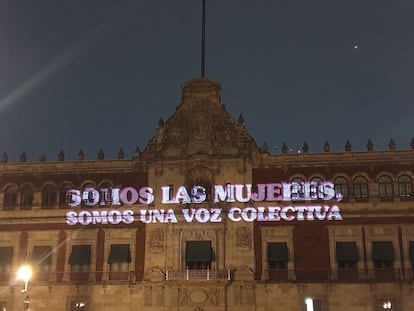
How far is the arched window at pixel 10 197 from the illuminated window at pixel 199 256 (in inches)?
626

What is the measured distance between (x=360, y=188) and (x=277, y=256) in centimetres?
875

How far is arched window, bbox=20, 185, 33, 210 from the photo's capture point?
5431 cm

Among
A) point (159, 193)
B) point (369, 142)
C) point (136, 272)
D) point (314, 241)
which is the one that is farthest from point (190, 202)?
point (369, 142)

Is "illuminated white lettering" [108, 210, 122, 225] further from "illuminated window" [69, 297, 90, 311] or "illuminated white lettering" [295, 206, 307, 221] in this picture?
"illuminated white lettering" [295, 206, 307, 221]

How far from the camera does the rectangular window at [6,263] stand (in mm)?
52719

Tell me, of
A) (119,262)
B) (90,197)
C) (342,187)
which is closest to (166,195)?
(119,262)

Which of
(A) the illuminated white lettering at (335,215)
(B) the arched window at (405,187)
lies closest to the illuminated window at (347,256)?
(A) the illuminated white lettering at (335,215)

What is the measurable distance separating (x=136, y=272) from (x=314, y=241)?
14.3 metres

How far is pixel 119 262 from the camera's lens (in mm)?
51406

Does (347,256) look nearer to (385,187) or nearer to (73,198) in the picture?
(385,187)

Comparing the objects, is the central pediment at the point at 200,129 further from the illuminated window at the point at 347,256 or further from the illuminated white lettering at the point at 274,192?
the illuminated window at the point at 347,256

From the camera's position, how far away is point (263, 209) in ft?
168

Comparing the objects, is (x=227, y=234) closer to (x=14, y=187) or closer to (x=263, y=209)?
(x=263, y=209)

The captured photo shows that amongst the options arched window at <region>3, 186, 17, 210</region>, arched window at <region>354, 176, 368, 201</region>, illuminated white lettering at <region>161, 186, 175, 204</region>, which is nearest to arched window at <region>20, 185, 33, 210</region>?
arched window at <region>3, 186, 17, 210</region>
